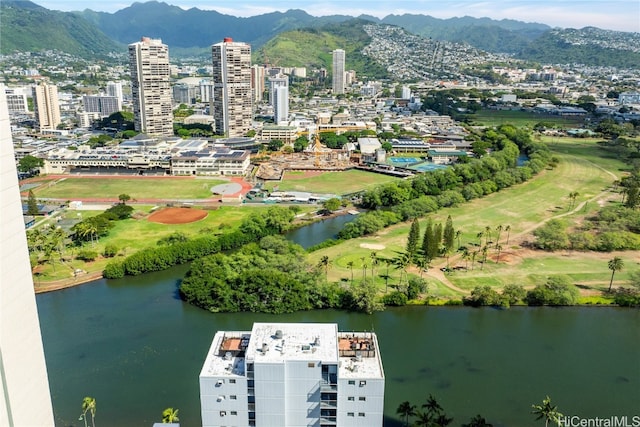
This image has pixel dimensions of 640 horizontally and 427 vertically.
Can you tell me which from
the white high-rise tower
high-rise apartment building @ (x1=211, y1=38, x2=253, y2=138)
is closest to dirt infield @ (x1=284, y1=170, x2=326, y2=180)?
high-rise apartment building @ (x1=211, y1=38, x2=253, y2=138)

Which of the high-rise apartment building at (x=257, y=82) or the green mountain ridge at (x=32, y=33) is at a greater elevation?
the green mountain ridge at (x=32, y=33)

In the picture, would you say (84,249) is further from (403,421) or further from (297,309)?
(403,421)

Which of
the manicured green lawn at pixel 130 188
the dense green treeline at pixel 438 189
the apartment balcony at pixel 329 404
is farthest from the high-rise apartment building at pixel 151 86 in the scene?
the apartment balcony at pixel 329 404

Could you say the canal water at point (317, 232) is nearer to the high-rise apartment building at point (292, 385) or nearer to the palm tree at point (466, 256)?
the palm tree at point (466, 256)

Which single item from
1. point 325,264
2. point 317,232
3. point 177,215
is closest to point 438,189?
point 317,232

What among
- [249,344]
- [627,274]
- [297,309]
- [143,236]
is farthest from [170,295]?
[627,274]

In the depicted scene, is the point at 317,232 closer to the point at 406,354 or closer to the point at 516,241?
the point at 516,241
